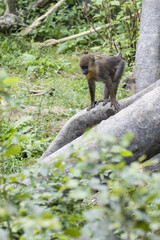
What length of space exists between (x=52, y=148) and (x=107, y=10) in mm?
5570

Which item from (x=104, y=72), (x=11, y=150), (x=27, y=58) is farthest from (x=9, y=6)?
(x=11, y=150)

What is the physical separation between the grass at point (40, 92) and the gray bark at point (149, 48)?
1.43 m

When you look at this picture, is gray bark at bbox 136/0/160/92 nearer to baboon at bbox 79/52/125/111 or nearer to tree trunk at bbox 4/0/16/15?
baboon at bbox 79/52/125/111

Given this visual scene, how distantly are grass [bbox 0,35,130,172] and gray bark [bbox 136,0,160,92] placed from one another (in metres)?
1.43

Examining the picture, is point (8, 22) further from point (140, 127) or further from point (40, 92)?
point (140, 127)

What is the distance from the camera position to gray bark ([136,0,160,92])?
6273 millimetres

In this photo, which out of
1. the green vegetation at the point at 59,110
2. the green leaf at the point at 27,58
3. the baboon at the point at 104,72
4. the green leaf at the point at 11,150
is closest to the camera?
the green vegetation at the point at 59,110

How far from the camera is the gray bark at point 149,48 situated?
6273 millimetres

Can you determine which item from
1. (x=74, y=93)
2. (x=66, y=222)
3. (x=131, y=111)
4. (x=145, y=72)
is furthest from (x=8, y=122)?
(x=66, y=222)

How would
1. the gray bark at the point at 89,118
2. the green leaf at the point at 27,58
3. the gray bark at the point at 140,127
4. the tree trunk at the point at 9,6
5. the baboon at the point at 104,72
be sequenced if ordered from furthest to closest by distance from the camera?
the tree trunk at the point at 9,6, the green leaf at the point at 27,58, the baboon at the point at 104,72, the gray bark at the point at 89,118, the gray bark at the point at 140,127

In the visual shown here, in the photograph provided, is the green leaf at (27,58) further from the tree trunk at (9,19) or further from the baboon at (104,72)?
the baboon at (104,72)

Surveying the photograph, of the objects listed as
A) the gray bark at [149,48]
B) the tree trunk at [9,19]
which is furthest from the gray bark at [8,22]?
the gray bark at [149,48]

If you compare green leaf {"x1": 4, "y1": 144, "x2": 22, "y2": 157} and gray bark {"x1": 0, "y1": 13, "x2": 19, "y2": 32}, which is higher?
green leaf {"x1": 4, "y1": 144, "x2": 22, "y2": 157}

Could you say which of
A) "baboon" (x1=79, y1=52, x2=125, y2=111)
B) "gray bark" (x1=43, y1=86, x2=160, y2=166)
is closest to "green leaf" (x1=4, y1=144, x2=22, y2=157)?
"gray bark" (x1=43, y1=86, x2=160, y2=166)
